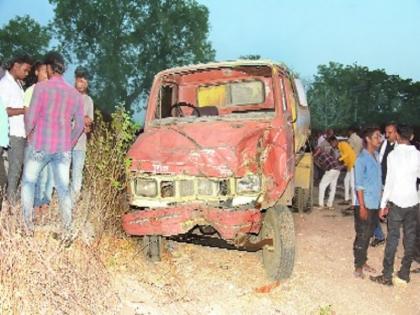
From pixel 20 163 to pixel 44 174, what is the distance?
301 mm

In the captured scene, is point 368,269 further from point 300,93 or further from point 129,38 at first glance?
point 129,38

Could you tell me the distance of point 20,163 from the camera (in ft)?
21.5

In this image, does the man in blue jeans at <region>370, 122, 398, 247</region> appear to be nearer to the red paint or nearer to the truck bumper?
the red paint

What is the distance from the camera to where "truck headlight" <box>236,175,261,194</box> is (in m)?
5.73

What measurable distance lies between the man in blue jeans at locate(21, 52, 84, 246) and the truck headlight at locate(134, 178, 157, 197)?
70cm

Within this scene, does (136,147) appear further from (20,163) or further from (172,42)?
(172,42)

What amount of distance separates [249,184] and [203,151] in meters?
0.57

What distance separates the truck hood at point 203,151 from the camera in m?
5.69

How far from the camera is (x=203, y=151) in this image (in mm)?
5801

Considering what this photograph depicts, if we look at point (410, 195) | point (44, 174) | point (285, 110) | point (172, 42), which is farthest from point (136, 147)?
point (172, 42)

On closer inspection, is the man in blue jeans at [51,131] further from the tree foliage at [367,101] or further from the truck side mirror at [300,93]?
the tree foliage at [367,101]

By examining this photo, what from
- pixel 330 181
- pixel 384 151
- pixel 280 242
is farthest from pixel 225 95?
pixel 330 181

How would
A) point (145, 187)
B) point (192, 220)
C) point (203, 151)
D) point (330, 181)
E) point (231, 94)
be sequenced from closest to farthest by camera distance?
point (192, 220)
point (203, 151)
point (145, 187)
point (231, 94)
point (330, 181)

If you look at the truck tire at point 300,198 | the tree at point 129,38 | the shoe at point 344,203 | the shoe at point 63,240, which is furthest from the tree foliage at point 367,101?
the shoe at point 63,240
